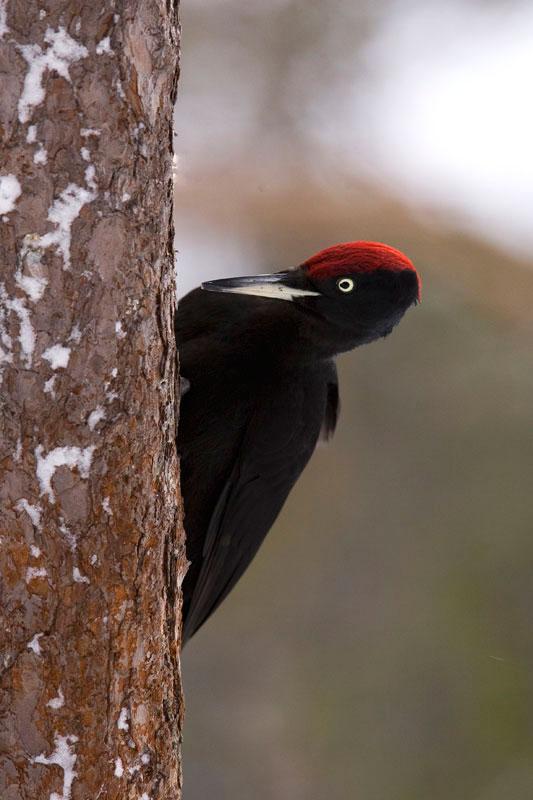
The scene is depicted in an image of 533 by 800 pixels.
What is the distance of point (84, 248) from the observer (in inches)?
52.3

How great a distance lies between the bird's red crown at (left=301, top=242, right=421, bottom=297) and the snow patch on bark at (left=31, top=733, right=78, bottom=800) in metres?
1.28

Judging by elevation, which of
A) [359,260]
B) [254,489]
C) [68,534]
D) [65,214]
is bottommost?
[68,534]

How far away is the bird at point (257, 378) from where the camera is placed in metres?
2.18

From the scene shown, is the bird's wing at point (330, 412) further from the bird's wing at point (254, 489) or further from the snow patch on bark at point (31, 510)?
the snow patch on bark at point (31, 510)

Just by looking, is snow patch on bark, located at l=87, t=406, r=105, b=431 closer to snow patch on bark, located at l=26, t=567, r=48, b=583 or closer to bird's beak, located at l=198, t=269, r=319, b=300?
snow patch on bark, located at l=26, t=567, r=48, b=583

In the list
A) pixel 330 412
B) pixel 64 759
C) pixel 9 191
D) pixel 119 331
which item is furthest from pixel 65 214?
pixel 330 412

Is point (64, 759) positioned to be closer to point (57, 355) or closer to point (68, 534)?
point (68, 534)

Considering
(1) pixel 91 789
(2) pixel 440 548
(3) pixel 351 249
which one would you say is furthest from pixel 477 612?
(1) pixel 91 789

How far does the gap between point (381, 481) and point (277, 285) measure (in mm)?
3390

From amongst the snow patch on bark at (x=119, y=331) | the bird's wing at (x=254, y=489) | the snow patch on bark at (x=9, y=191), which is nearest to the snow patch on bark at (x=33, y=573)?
the snow patch on bark at (x=119, y=331)

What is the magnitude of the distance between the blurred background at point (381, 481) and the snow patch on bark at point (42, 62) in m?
3.51

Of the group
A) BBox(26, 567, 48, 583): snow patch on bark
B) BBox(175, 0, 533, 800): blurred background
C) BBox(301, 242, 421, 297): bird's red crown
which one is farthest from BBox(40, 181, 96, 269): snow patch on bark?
BBox(175, 0, 533, 800): blurred background

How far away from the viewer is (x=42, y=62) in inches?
49.9

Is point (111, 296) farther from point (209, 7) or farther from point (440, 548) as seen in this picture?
point (209, 7)
